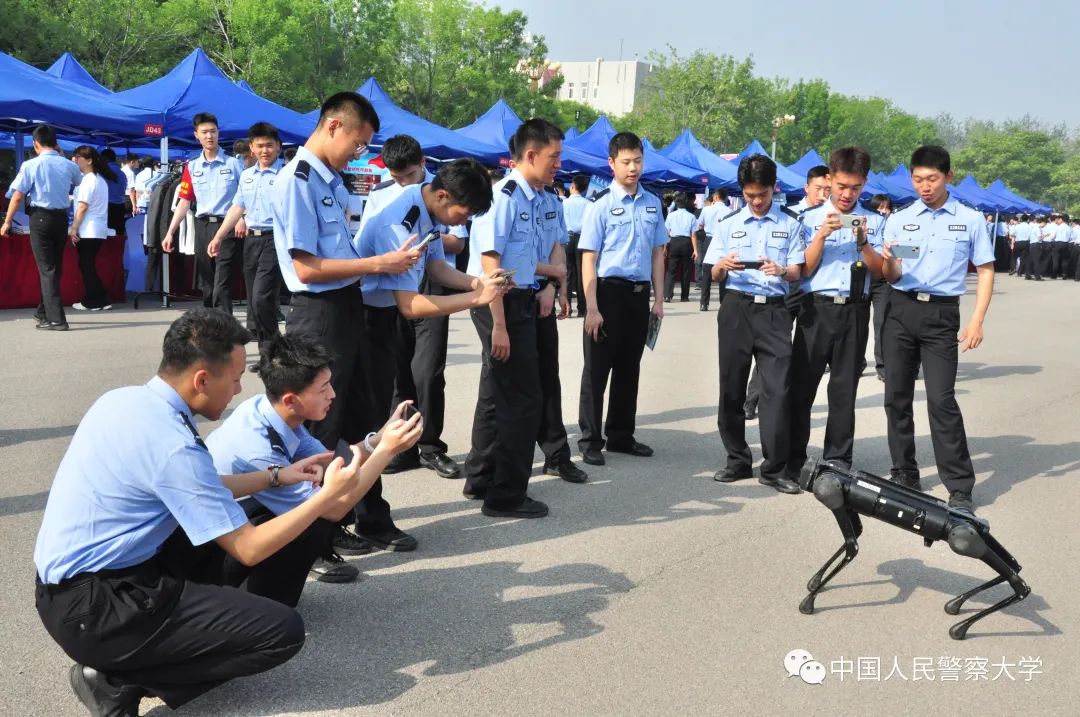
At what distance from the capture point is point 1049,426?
28.6 ft

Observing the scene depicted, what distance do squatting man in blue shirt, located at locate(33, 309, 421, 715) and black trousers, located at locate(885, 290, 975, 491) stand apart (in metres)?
4.04

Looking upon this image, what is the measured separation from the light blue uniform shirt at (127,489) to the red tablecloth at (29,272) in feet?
34.9

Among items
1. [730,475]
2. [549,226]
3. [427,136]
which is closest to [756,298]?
[730,475]

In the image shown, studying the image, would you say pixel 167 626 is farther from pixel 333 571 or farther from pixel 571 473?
pixel 571 473

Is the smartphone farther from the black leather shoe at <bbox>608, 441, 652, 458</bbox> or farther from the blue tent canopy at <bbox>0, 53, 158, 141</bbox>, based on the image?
the blue tent canopy at <bbox>0, 53, 158, 141</bbox>

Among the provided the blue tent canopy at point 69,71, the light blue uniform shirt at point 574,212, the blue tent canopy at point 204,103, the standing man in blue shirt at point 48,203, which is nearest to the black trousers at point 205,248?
the standing man in blue shirt at point 48,203

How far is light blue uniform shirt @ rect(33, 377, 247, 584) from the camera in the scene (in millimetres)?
3000

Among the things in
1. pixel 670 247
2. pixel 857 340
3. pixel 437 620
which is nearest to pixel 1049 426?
pixel 857 340

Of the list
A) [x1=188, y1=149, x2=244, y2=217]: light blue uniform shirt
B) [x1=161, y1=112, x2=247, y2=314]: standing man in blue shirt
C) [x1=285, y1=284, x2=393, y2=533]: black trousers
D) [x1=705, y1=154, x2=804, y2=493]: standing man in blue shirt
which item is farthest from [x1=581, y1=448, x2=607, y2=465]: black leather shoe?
[x1=188, y1=149, x2=244, y2=217]: light blue uniform shirt

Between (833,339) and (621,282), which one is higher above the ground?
(621,282)

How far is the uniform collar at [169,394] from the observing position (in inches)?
123

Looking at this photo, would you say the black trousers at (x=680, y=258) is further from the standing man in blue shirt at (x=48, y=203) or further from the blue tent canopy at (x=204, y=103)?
the standing man in blue shirt at (x=48, y=203)

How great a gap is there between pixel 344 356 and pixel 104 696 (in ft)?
6.26

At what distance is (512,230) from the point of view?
5660 millimetres
